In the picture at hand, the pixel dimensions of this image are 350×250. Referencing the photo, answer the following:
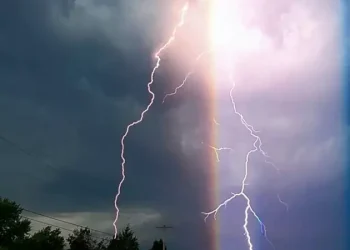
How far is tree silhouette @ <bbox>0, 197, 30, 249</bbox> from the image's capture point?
40.6 metres

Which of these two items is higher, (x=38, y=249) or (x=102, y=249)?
(x=102, y=249)

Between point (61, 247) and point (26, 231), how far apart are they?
265 inches

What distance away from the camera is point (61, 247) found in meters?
48.5

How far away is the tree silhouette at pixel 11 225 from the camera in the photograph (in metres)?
40.6

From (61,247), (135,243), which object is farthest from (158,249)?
(61,247)

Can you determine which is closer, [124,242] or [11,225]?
[11,225]

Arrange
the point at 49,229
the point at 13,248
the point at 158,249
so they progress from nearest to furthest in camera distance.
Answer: the point at 13,248 < the point at 49,229 < the point at 158,249

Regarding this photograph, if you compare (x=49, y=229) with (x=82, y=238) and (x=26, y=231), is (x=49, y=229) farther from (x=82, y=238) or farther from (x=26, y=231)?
(x=82, y=238)

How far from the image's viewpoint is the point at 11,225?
4150cm

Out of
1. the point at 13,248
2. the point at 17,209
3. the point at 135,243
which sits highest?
the point at 135,243

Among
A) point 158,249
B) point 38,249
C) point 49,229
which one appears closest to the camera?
point 38,249

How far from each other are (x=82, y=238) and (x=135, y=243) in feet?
43.6

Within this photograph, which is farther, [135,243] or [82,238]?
[135,243]

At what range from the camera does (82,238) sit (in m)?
58.8
